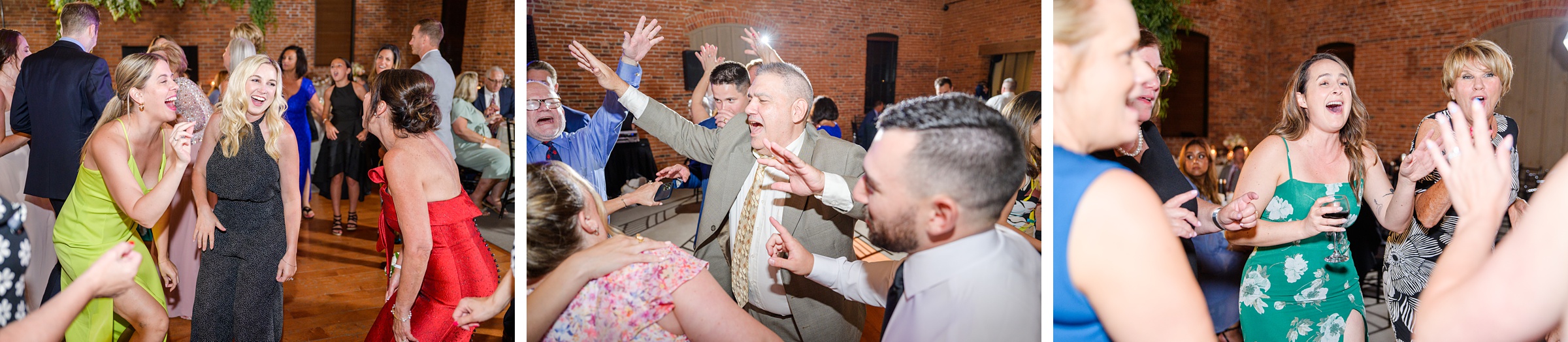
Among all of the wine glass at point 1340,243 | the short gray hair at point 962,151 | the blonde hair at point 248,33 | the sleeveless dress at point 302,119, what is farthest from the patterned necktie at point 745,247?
the sleeveless dress at point 302,119

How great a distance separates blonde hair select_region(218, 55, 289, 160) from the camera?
2340 mm

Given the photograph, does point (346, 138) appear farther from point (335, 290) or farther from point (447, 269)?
point (447, 269)

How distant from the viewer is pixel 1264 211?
2137mm

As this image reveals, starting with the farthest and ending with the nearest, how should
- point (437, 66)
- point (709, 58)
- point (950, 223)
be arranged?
1. point (437, 66)
2. point (709, 58)
3. point (950, 223)

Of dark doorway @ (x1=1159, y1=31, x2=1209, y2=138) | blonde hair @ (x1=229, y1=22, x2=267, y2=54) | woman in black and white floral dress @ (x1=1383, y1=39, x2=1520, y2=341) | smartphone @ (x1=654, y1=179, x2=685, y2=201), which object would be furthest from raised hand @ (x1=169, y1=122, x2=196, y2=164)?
dark doorway @ (x1=1159, y1=31, x2=1209, y2=138)

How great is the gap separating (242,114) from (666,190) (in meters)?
1.54

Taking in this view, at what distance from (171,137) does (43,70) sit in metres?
1.00

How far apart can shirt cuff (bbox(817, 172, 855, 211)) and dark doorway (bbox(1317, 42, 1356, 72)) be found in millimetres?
8818

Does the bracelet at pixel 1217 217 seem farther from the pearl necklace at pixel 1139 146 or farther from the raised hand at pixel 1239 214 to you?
the pearl necklace at pixel 1139 146

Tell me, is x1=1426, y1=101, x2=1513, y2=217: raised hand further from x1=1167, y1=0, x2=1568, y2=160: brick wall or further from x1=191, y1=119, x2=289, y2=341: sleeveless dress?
x1=1167, y1=0, x2=1568, y2=160: brick wall

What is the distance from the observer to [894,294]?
1.45 m

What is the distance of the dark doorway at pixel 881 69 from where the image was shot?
64.9 inches

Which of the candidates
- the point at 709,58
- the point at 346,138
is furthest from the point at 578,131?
the point at 346,138

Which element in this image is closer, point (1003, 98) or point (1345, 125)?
point (1003, 98)
